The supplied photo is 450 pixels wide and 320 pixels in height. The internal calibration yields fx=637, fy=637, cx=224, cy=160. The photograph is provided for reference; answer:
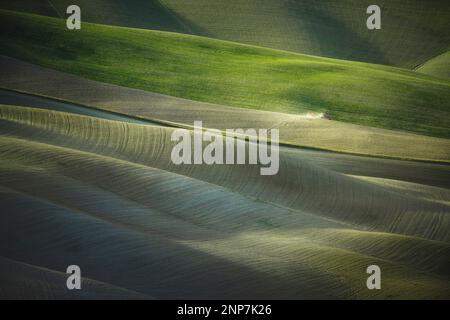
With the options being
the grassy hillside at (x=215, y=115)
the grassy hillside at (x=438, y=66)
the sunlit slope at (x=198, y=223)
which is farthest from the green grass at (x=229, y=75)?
the sunlit slope at (x=198, y=223)

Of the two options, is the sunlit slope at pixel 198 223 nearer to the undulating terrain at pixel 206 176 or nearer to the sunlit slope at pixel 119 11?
the undulating terrain at pixel 206 176

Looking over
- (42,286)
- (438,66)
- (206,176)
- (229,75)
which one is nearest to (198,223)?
(206,176)

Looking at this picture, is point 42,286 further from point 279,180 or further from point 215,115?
point 215,115

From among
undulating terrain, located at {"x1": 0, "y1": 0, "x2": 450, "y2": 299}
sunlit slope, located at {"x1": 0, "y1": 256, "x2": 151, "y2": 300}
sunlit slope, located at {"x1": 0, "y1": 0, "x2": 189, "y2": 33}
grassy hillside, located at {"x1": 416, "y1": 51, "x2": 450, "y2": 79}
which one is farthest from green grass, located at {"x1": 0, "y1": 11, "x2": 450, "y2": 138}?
sunlit slope, located at {"x1": 0, "y1": 256, "x2": 151, "y2": 300}

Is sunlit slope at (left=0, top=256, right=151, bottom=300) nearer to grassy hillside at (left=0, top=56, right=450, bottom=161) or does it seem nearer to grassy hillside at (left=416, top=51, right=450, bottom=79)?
grassy hillside at (left=0, top=56, right=450, bottom=161)

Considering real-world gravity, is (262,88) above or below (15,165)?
above
